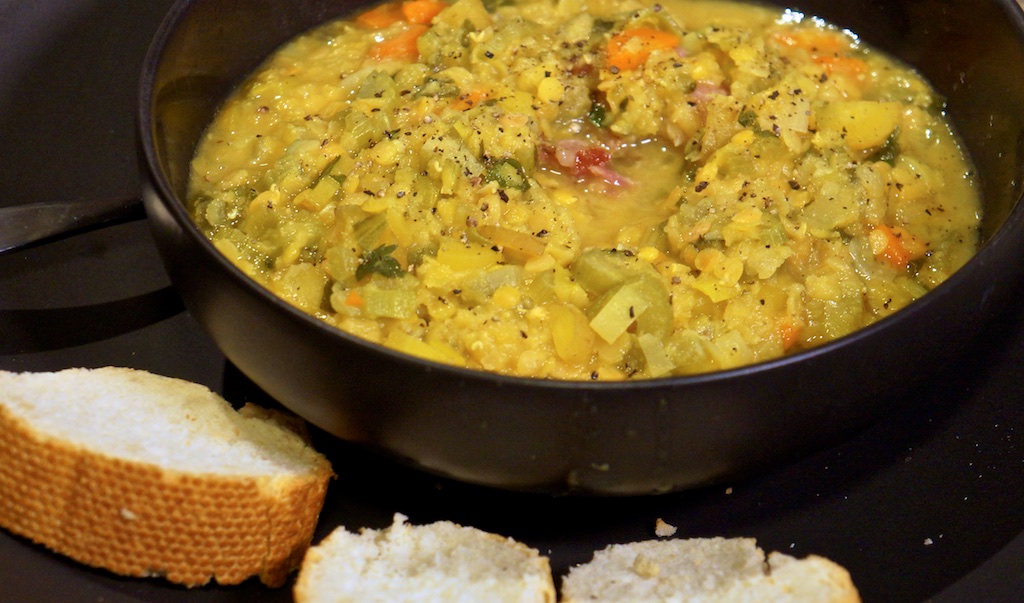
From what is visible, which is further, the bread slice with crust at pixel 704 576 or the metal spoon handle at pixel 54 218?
the metal spoon handle at pixel 54 218

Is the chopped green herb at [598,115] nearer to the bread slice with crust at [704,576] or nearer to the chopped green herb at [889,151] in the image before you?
the chopped green herb at [889,151]

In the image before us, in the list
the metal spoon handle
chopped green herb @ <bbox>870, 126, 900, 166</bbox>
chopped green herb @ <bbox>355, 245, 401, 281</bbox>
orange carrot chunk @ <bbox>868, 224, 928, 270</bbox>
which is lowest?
the metal spoon handle

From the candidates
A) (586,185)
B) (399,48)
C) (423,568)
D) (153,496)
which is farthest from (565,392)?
(399,48)

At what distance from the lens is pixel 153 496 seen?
2861 mm

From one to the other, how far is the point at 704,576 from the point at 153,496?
1.49 meters

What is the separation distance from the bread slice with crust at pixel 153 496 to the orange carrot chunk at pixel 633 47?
6.59 ft

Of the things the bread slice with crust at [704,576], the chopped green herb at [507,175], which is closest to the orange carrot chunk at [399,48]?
the chopped green herb at [507,175]

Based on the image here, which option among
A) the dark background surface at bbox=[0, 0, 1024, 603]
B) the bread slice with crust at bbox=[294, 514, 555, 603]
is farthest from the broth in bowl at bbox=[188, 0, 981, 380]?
the bread slice with crust at bbox=[294, 514, 555, 603]

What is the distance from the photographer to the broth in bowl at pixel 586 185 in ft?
10.2

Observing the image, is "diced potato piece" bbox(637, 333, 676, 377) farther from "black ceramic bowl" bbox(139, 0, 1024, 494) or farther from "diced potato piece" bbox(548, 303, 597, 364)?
"black ceramic bowl" bbox(139, 0, 1024, 494)

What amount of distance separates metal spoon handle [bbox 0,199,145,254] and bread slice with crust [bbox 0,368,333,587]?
61cm

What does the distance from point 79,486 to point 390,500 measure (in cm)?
85

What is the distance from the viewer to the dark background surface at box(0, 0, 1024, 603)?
2.89 m

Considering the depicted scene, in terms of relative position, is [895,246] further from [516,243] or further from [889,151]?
[516,243]
